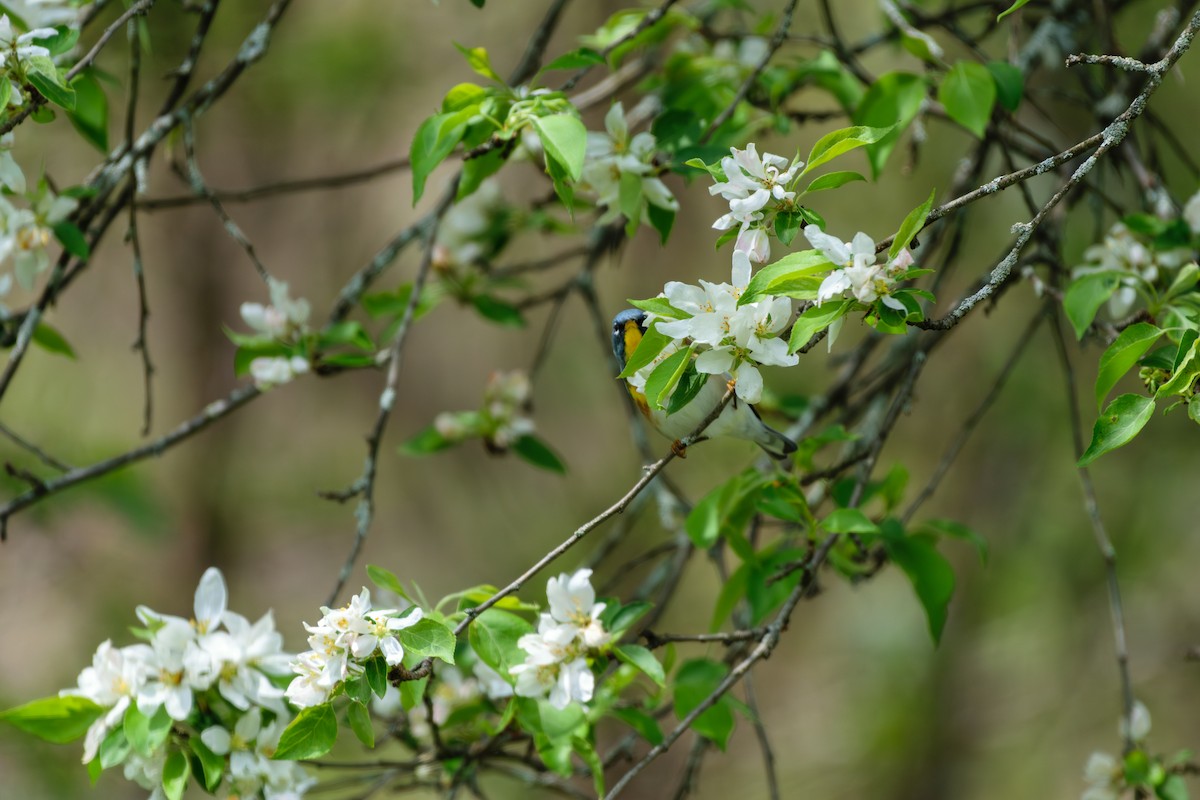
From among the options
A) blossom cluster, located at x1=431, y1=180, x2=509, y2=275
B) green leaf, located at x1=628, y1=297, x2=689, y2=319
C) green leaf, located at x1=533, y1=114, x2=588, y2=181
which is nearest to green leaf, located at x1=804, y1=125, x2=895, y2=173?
green leaf, located at x1=628, y1=297, x2=689, y2=319

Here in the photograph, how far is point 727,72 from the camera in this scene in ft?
8.07

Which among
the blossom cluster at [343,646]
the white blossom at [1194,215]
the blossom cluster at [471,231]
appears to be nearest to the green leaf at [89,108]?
the blossom cluster at [471,231]

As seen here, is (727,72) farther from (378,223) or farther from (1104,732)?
(1104,732)

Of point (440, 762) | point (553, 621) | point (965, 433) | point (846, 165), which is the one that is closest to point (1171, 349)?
point (965, 433)

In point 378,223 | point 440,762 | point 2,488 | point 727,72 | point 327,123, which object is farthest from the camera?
point 378,223

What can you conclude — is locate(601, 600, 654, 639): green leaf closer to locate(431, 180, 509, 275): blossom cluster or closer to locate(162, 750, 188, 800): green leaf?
locate(162, 750, 188, 800): green leaf

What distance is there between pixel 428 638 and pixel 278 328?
3.78ft

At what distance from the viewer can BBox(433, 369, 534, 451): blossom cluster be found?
2713mm

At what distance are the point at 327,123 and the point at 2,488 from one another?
2.62m

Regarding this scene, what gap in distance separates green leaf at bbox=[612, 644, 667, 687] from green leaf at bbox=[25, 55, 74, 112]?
1.27 metres

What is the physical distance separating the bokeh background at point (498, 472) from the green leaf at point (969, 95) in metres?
2.87

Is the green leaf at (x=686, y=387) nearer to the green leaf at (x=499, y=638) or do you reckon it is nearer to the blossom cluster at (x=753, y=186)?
the blossom cluster at (x=753, y=186)

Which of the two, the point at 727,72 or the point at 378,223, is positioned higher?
the point at 727,72

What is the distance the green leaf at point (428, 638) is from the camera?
4.94 feet
